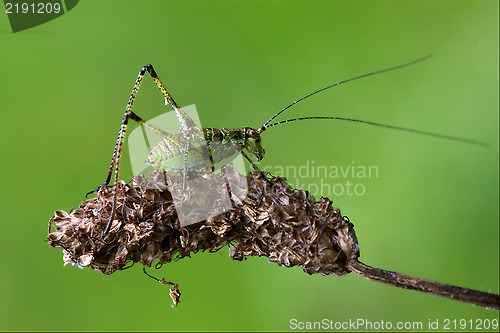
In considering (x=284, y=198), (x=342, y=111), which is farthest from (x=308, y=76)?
(x=284, y=198)

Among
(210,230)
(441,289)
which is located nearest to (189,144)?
(210,230)

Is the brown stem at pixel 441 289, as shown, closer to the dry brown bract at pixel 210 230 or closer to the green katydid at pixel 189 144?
the dry brown bract at pixel 210 230

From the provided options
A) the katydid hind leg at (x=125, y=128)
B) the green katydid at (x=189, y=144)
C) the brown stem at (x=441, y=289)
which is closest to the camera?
the brown stem at (x=441, y=289)

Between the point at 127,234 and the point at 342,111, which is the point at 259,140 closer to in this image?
the point at 342,111

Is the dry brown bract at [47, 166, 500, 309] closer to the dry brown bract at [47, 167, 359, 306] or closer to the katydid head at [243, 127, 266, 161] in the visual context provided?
the dry brown bract at [47, 167, 359, 306]

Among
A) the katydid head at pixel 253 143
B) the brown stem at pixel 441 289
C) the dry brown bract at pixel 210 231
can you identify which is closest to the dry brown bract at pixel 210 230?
the dry brown bract at pixel 210 231

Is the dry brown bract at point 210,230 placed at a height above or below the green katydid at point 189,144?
below

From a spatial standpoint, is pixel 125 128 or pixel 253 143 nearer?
pixel 125 128

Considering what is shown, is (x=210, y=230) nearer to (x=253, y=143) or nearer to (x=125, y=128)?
(x=125, y=128)
